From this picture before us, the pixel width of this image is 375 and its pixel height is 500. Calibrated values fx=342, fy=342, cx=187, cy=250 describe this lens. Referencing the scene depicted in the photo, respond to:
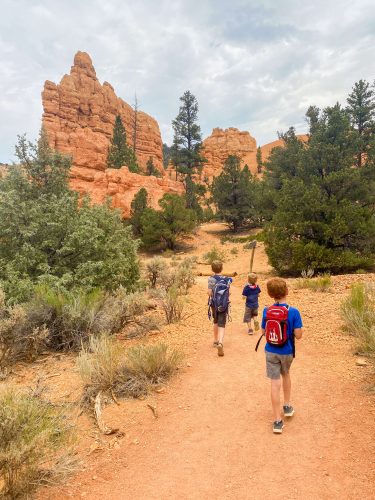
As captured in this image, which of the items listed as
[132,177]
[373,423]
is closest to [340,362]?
[373,423]

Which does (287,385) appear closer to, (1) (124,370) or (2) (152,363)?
(2) (152,363)

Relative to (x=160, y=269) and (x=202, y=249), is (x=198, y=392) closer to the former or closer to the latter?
(x=160, y=269)

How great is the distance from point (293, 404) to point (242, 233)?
92.7 feet

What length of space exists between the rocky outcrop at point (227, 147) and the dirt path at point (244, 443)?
266 ft

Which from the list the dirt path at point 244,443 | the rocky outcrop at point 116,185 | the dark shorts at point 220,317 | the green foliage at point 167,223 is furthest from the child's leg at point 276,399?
the rocky outcrop at point 116,185

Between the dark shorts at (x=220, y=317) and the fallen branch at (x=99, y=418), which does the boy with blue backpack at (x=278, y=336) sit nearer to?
the fallen branch at (x=99, y=418)

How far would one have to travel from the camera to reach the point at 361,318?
226 inches

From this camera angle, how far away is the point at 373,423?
11.8 ft

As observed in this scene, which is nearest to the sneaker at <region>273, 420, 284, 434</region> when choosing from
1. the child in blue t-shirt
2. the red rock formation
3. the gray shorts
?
the gray shorts

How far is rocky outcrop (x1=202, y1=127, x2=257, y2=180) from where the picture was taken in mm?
86250

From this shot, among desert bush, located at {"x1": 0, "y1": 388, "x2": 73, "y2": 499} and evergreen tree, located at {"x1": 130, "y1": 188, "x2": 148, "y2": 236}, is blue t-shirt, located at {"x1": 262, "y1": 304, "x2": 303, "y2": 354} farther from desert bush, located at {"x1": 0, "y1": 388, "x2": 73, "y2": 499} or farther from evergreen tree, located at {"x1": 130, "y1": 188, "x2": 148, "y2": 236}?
evergreen tree, located at {"x1": 130, "y1": 188, "x2": 148, "y2": 236}

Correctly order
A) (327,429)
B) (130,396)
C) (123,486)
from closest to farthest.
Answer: (123,486), (327,429), (130,396)

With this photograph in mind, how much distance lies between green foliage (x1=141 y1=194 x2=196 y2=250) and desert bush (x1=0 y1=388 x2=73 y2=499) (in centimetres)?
2319

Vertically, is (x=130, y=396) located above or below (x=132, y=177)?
below
